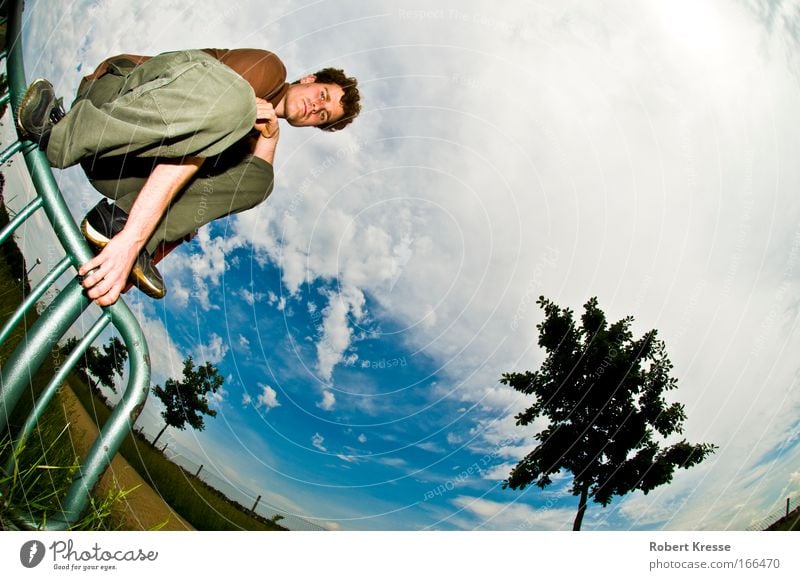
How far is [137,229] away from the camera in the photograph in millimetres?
1294

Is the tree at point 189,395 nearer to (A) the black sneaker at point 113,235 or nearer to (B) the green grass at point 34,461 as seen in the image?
(B) the green grass at point 34,461

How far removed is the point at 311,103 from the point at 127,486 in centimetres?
168

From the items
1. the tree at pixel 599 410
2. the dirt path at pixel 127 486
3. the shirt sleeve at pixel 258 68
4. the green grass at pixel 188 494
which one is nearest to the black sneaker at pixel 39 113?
the shirt sleeve at pixel 258 68

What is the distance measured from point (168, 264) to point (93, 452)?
0.83 m

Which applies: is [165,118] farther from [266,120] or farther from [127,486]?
[127,486]

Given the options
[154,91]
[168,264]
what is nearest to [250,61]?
[154,91]

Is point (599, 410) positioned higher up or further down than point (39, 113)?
higher up

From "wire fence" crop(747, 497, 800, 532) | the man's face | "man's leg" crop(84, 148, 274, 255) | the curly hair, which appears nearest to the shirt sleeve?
the man's face

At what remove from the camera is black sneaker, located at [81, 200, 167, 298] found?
129cm

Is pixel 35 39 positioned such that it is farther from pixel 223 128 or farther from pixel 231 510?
pixel 231 510

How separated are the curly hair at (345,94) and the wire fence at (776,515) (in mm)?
2827

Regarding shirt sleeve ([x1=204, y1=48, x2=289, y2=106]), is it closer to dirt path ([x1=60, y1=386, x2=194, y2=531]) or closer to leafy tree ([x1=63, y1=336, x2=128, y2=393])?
leafy tree ([x1=63, y1=336, x2=128, y2=393])

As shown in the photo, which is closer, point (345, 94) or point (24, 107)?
point (24, 107)

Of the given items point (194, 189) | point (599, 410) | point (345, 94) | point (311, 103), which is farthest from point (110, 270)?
point (599, 410)
